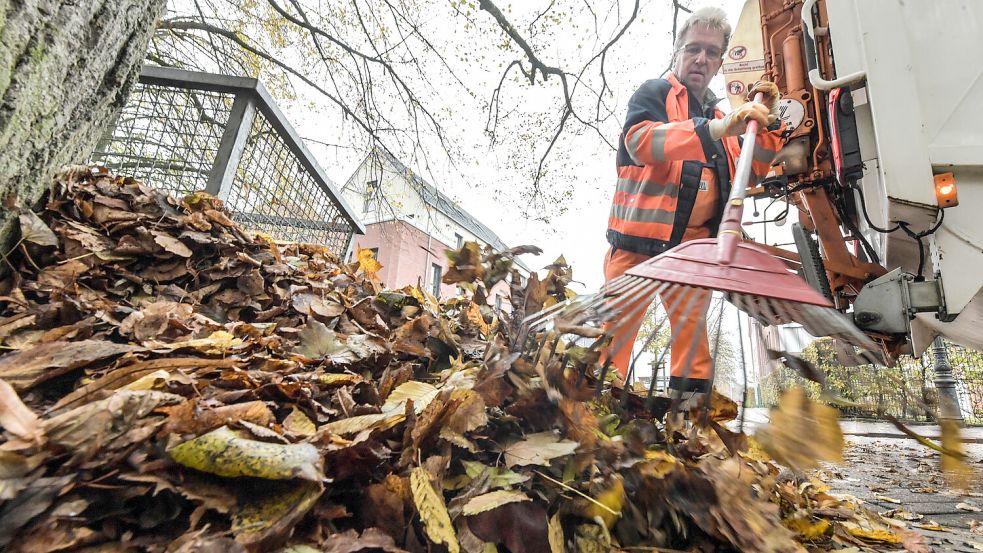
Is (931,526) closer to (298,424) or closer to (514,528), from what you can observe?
(514,528)

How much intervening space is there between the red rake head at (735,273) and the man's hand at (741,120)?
70 cm

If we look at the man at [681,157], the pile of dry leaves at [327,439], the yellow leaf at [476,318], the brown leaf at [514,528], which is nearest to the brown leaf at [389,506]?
the pile of dry leaves at [327,439]

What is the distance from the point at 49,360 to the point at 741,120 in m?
2.19

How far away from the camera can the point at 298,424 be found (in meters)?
0.74

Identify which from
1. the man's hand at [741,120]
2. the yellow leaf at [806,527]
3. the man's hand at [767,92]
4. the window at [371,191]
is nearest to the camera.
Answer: the yellow leaf at [806,527]

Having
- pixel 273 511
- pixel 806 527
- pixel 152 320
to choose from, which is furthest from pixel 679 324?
pixel 152 320

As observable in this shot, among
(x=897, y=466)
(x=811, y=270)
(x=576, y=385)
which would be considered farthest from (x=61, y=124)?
(x=897, y=466)

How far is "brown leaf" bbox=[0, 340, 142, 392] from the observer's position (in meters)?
0.73

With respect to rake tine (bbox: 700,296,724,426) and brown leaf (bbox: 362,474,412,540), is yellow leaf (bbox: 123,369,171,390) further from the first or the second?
rake tine (bbox: 700,296,724,426)

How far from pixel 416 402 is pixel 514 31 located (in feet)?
18.6

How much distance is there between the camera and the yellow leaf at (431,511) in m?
0.58

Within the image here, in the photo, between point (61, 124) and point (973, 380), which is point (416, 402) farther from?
point (973, 380)

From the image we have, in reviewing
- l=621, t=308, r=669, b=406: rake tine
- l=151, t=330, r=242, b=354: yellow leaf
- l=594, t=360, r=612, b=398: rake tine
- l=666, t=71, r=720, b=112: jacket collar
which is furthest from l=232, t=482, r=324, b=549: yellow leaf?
l=666, t=71, r=720, b=112: jacket collar

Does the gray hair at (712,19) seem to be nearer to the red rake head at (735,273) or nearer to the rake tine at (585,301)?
the red rake head at (735,273)
